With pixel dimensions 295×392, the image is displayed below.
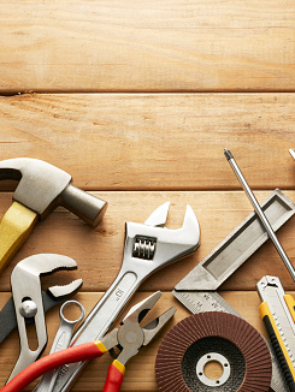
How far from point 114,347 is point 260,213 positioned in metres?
0.39

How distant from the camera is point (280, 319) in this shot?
0.93 metres

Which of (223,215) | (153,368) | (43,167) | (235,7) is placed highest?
(235,7)

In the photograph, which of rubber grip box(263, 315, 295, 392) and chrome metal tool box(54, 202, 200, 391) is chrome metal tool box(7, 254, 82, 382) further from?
rubber grip box(263, 315, 295, 392)

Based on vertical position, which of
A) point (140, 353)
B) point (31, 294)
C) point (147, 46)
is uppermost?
point (147, 46)

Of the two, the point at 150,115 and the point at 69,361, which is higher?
the point at 150,115

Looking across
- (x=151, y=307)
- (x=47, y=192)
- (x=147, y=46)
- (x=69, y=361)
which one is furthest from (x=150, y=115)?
(x=69, y=361)

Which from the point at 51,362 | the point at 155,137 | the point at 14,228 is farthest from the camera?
the point at 155,137

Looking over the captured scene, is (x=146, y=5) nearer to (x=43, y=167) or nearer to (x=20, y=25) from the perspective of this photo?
(x=20, y=25)

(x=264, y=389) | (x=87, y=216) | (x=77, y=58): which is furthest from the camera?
(x=77, y=58)

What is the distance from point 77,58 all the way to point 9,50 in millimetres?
157

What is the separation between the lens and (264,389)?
0.86 metres

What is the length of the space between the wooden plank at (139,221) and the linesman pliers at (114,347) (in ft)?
0.24

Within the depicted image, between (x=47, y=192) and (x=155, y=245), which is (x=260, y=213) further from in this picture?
(x=47, y=192)

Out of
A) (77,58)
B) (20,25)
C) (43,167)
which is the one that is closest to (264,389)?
(43,167)
